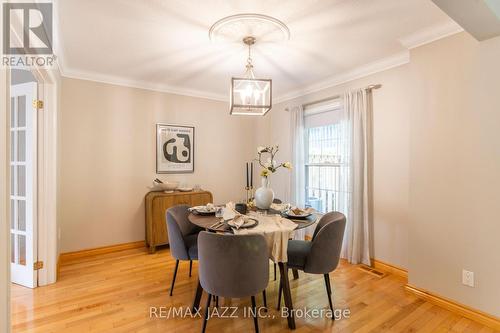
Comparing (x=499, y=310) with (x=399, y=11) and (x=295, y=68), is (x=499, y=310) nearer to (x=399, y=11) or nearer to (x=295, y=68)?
(x=399, y=11)

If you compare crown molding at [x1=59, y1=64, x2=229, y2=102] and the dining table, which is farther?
crown molding at [x1=59, y1=64, x2=229, y2=102]

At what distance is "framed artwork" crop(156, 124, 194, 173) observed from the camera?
3.90 meters

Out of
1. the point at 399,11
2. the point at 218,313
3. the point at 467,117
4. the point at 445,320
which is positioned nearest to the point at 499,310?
the point at 445,320

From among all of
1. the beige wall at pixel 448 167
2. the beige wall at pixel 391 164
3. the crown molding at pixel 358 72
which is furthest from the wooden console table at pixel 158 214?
the beige wall at pixel 448 167

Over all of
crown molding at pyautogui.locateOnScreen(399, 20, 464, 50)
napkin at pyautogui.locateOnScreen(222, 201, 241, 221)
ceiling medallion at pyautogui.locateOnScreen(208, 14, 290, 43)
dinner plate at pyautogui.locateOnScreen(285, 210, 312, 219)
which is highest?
crown molding at pyautogui.locateOnScreen(399, 20, 464, 50)

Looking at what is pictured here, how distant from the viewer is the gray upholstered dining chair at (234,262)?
165 centimetres

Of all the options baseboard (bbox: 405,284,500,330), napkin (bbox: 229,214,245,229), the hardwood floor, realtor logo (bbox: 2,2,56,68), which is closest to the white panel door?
the hardwood floor

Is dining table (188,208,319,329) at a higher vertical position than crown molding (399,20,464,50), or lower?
lower

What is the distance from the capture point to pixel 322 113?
3.78 m

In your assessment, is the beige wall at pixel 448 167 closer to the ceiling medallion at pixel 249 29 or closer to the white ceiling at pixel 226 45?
the white ceiling at pixel 226 45

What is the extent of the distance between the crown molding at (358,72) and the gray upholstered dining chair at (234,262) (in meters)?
2.62

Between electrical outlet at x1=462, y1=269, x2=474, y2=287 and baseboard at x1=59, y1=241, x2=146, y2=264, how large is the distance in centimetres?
388

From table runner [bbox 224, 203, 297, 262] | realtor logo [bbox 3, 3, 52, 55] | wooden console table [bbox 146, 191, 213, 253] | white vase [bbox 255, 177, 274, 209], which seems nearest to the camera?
realtor logo [bbox 3, 3, 52, 55]

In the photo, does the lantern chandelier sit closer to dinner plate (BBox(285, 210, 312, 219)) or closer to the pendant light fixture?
the pendant light fixture
